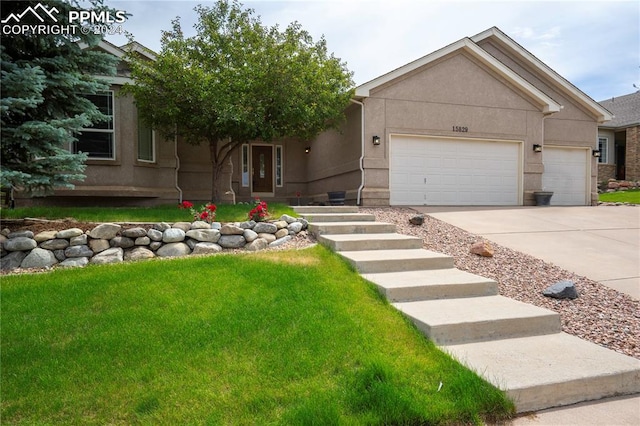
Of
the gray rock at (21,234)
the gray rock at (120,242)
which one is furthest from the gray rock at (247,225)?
the gray rock at (21,234)

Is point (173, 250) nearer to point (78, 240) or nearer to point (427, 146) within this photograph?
point (78, 240)

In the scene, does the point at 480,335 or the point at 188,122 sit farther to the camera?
the point at 188,122

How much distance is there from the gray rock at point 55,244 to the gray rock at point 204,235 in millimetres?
1670

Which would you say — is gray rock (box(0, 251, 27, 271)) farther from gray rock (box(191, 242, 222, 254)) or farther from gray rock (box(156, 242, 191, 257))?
gray rock (box(191, 242, 222, 254))

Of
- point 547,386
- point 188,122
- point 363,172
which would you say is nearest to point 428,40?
point 363,172

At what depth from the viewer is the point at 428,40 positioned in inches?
505

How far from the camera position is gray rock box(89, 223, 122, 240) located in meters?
5.89

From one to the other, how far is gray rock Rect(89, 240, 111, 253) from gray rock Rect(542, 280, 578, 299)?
5965mm

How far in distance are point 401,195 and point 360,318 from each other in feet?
26.2

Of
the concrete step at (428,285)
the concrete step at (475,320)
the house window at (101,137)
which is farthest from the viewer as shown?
the house window at (101,137)

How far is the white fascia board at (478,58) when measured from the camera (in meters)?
10.8

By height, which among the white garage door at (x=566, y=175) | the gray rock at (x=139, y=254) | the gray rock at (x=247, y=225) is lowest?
the gray rock at (x=139, y=254)

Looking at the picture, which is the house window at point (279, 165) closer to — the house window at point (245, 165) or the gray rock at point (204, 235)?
the house window at point (245, 165)

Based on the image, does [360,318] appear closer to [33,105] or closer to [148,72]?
[33,105]
